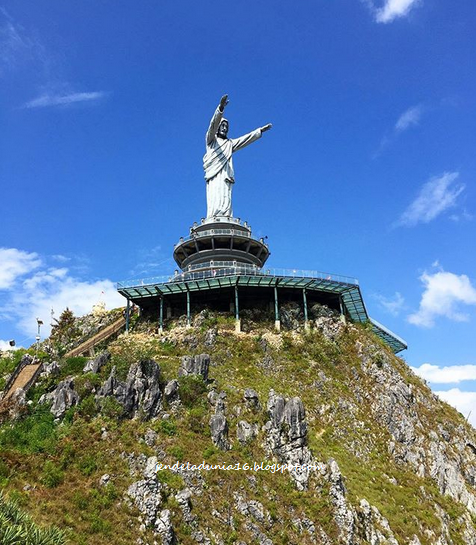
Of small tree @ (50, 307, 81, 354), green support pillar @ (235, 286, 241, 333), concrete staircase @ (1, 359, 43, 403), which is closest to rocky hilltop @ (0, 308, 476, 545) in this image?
concrete staircase @ (1, 359, 43, 403)

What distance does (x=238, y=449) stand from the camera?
3269 centimetres

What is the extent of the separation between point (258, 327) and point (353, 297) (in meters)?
11.2

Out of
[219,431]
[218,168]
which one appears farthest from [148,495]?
[218,168]

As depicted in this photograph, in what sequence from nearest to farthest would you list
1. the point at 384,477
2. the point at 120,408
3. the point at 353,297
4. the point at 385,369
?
the point at 120,408 < the point at 384,477 < the point at 385,369 < the point at 353,297

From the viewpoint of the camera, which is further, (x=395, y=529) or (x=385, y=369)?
(x=385, y=369)

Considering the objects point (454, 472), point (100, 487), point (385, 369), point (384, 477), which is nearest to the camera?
point (100, 487)

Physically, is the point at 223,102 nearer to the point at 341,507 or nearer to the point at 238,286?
the point at 238,286

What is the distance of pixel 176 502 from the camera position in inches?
1071

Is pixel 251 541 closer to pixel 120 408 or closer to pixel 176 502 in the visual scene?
pixel 176 502

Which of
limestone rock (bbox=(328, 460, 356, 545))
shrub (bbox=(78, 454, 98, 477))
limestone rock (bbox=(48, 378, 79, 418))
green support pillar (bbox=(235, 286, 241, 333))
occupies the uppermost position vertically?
green support pillar (bbox=(235, 286, 241, 333))

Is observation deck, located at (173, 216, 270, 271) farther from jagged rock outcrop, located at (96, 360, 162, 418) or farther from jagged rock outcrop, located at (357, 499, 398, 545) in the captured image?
jagged rock outcrop, located at (357, 499, 398, 545)

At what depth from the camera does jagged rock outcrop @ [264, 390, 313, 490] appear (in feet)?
107

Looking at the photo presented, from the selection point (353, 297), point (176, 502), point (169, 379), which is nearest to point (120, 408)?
point (169, 379)

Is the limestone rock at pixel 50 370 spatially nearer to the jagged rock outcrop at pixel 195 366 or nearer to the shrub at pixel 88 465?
the jagged rock outcrop at pixel 195 366
